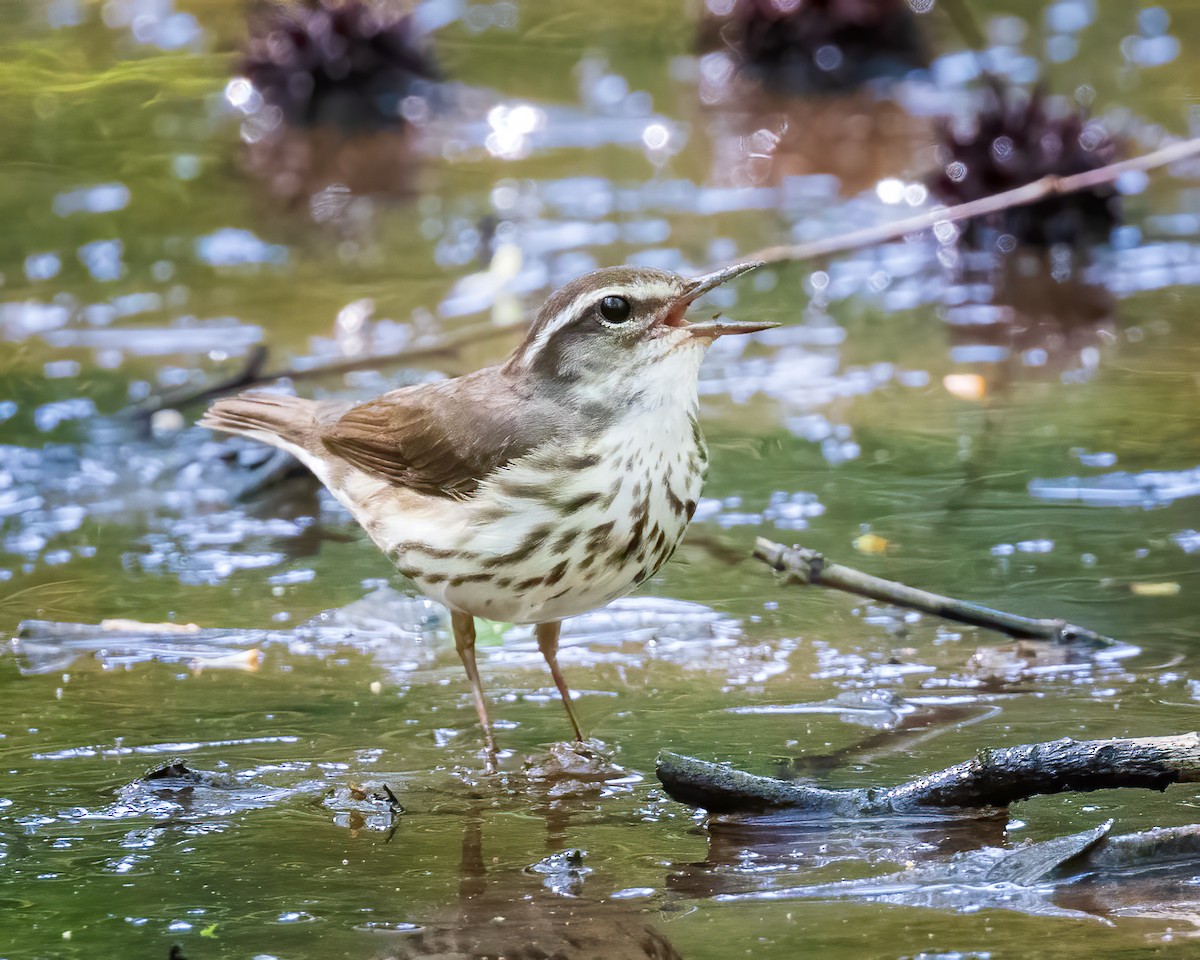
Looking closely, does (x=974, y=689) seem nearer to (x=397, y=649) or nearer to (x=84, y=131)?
(x=397, y=649)

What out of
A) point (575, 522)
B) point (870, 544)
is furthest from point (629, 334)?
point (870, 544)

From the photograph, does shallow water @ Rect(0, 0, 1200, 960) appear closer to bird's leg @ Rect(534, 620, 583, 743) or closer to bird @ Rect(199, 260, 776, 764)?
bird's leg @ Rect(534, 620, 583, 743)

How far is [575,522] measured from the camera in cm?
404

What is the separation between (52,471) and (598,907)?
3617 millimetres

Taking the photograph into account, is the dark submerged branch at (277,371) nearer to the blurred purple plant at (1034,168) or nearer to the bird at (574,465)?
the bird at (574,465)

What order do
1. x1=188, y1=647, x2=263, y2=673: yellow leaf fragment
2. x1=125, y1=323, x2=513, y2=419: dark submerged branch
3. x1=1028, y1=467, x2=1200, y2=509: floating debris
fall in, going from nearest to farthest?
1. x1=188, y1=647, x2=263, y2=673: yellow leaf fragment
2. x1=1028, y1=467, x2=1200, y2=509: floating debris
3. x1=125, y1=323, x2=513, y2=419: dark submerged branch

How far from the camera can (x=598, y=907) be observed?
3180mm

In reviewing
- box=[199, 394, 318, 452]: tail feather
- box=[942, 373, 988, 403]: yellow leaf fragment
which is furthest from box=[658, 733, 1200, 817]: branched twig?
box=[942, 373, 988, 403]: yellow leaf fragment

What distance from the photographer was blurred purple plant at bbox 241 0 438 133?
10.4m

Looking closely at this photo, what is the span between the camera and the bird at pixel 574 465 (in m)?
4.04

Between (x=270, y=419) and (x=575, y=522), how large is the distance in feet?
5.04

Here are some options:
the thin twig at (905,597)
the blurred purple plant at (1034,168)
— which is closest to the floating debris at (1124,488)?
the thin twig at (905,597)

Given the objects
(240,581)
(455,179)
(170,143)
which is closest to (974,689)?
(240,581)

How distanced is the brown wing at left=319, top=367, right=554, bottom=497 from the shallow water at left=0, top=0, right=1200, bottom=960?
52 centimetres
